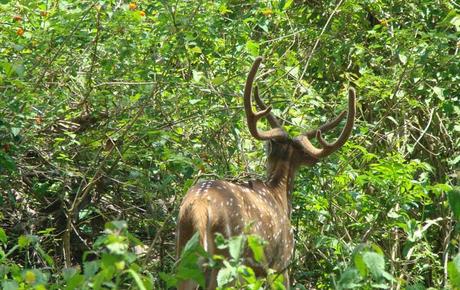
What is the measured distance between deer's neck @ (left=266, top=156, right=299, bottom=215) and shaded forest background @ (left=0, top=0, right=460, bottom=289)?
0.83ft

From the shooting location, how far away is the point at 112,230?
14.1ft

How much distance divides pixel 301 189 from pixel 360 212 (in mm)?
563

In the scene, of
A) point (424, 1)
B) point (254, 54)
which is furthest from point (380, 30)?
point (254, 54)

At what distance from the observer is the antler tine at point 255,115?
26.8ft

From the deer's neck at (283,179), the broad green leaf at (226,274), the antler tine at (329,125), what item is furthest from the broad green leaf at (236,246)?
the antler tine at (329,125)

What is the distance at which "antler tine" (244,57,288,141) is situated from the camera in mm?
8164

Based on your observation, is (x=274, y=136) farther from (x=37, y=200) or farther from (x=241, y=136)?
(x=37, y=200)

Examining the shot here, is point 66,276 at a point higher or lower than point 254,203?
higher

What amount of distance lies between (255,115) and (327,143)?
2.17 ft

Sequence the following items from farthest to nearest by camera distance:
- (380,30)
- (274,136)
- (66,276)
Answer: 1. (380,30)
2. (274,136)
3. (66,276)

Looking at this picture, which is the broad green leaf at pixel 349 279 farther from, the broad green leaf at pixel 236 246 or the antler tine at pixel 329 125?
the antler tine at pixel 329 125

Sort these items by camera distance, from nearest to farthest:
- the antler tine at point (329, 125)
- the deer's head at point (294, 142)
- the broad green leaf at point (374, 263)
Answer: the broad green leaf at point (374, 263) → the deer's head at point (294, 142) → the antler tine at point (329, 125)

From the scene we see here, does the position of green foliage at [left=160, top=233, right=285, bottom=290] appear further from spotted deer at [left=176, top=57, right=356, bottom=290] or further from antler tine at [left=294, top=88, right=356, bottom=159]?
antler tine at [left=294, top=88, right=356, bottom=159]

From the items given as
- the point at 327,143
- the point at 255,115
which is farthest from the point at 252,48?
the point at 327,143
